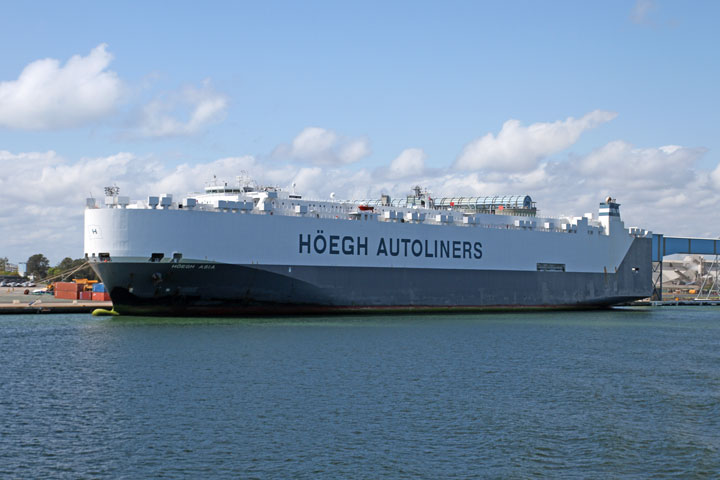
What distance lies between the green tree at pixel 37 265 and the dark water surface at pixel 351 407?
133100 mm

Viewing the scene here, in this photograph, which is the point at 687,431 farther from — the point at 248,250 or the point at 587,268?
the point at 587,268

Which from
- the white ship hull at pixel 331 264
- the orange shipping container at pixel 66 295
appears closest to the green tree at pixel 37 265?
the orange shipping container at pixel 66 295

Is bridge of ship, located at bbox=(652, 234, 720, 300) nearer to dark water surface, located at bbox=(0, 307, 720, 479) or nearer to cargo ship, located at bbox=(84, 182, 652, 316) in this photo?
cargo ship, located at bbox=(84, 182, 652, 316)

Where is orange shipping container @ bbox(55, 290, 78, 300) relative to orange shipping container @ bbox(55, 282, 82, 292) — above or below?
below

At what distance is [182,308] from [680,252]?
5259 cm

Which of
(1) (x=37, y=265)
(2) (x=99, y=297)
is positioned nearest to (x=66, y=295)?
(2) (x=99, y=297)

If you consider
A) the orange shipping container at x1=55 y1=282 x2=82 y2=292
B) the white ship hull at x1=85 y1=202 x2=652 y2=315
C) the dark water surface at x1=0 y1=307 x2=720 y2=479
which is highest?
the white ship hull at x1=85 y1=202 x2=652 y2=315

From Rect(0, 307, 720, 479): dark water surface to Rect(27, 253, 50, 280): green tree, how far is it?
13310cm

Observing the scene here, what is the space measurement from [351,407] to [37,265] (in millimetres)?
154443

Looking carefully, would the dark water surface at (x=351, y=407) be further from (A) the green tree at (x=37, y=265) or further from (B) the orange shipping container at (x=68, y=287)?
(A) the green tree at (x=37, y=265)

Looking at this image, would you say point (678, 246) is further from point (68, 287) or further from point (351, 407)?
point (351, 407)

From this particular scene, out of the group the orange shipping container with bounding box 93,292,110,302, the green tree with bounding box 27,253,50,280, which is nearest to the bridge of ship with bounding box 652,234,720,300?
→ the orange shipping container with bounding box 93,292,110,302

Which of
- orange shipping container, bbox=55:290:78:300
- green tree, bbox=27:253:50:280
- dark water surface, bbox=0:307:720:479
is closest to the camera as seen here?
dark water surface, bbox=0:307:720:479

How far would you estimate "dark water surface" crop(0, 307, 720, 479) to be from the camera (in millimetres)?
13992
